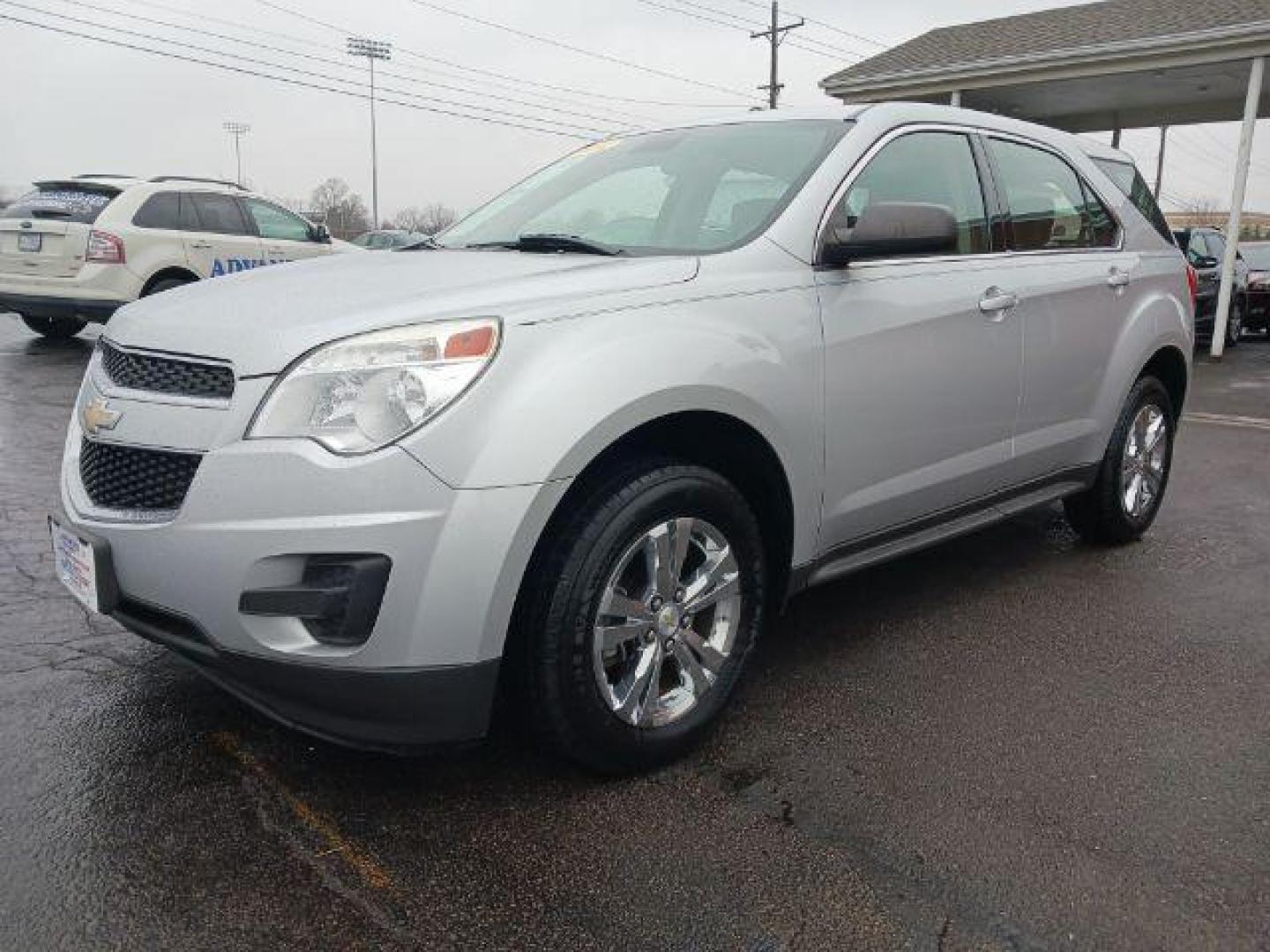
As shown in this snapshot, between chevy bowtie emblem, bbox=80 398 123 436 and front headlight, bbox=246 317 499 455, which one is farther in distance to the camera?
chevy bowtie emblem, bbox=80 398 123 436

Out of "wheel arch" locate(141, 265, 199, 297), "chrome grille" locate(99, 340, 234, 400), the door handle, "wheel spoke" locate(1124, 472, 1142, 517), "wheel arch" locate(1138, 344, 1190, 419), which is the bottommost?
"wheel spoke" locate(1124, 472, 1142, 517)

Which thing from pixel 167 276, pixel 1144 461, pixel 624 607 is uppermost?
pixel 167 276

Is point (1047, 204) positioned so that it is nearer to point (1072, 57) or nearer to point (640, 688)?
point (640, 688)

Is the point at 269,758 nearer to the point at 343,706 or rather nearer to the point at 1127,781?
the point at 343,706

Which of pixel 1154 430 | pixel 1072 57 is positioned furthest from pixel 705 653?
pixel 1072 57

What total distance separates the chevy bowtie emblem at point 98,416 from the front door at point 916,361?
1830 mm

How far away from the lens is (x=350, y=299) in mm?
2438

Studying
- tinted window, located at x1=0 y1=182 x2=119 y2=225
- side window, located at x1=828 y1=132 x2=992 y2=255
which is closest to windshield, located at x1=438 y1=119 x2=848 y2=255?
side window, located at x1=828 y1=132 x2=992 y2=255

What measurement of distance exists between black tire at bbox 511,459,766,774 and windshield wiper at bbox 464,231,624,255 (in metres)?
0.73

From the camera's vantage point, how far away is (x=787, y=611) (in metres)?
3.88

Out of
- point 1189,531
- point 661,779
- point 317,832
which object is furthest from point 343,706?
point 1189,531

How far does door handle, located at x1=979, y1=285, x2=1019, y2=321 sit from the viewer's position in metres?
3.49

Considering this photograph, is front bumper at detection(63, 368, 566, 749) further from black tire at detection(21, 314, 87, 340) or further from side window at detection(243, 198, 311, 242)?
black tire at detection(21, 314, 87, 340)

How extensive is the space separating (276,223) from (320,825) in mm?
10619
